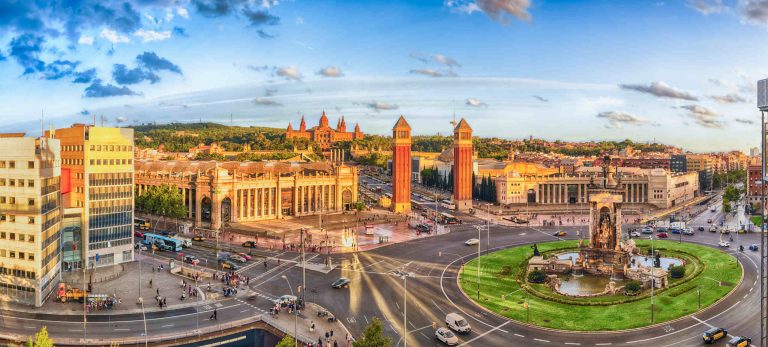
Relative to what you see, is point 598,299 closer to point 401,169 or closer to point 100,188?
point 100,188

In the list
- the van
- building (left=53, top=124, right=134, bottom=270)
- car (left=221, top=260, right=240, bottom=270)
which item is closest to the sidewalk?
the van

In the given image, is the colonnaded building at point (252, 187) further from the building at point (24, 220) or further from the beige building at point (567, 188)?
the building at point (24, 220)

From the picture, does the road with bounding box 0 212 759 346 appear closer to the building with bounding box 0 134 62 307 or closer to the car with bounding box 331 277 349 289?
the car with bounding box 331 277 349 289

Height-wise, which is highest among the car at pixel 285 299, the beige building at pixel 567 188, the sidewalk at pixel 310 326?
the beige building at pixel 567 188

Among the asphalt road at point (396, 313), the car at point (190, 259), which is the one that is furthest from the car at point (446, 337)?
the car at point (190, 259)

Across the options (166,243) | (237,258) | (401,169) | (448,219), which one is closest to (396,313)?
(237,258)

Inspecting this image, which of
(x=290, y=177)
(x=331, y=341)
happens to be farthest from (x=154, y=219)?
(x=331, y=341)
